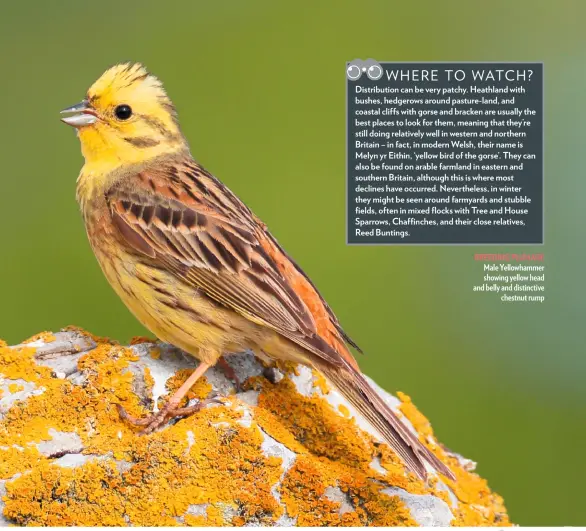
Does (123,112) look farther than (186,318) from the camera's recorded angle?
Yes

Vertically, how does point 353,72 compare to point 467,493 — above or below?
above

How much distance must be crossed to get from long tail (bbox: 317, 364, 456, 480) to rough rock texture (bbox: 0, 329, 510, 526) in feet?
0.43

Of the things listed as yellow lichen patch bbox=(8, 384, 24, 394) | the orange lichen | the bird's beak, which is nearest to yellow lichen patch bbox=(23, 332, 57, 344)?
the orange lichen

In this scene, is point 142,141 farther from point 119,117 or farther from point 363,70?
point 363,70

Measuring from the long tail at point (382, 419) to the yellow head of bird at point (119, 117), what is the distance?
1636mm

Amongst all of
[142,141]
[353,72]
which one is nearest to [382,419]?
[142,141]

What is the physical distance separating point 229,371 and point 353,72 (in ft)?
8.87

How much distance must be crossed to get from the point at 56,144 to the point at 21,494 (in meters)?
4.96

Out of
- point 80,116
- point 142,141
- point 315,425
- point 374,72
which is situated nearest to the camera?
point 315,425

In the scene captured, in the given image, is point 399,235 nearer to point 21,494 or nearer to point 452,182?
point 452,182

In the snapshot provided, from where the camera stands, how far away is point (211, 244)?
200 inches

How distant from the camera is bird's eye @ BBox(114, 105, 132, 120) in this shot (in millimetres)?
5445

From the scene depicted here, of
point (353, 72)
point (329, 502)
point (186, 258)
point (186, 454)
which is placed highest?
point (353, 72)

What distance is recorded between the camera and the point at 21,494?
412 centimetres
